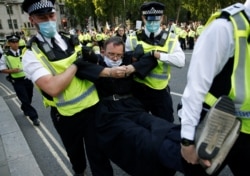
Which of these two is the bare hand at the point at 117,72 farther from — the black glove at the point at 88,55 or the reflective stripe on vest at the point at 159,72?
the reflective stripe on vest at the point at 159,72

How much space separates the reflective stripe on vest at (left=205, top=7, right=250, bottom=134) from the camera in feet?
4.78

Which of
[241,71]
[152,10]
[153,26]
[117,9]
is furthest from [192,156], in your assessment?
[117,9]

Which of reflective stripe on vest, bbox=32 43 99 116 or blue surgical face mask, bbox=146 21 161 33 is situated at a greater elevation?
blue surgical face mask, bbox=146 21 161 33

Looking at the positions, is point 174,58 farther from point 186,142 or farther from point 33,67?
point 186,142

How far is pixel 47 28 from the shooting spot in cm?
269

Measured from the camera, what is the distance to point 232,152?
1.72 meters

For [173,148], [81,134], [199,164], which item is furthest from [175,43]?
[199,164]

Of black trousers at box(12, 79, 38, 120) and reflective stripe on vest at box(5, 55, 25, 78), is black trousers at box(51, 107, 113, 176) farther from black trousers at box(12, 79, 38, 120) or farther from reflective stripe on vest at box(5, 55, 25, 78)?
reflective stripe on vest at box(5, 55, 25, 78)

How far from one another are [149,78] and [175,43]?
51 cm

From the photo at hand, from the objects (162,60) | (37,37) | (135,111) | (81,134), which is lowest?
(81,134)

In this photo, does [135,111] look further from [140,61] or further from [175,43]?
[175,43]

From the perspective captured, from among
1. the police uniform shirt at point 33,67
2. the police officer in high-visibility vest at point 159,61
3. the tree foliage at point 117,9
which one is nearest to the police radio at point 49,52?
the police uniform shirt at point 33,67

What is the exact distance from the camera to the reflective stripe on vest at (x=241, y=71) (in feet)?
4.78

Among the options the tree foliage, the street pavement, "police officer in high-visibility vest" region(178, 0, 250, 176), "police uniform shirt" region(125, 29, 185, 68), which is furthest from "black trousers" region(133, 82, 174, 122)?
the tree foliage
